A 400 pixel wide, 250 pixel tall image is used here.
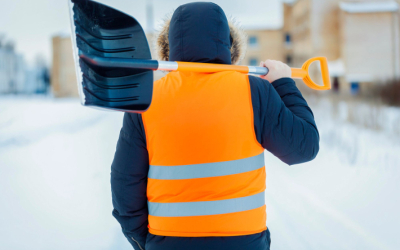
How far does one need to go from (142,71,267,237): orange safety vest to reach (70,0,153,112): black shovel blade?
0.43ft

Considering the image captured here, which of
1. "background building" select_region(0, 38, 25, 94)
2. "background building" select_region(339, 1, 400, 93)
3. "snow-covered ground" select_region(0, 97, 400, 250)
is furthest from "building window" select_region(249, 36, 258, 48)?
"background building" select_region(0, 38, 25, 94)

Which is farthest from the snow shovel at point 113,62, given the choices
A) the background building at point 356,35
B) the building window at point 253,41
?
the building window at point 253,41

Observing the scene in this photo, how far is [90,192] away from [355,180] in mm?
3425

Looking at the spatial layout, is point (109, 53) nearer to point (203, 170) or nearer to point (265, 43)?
point (203, 170)

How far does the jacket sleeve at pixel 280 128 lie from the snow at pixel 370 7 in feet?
97.6

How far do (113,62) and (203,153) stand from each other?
509 mm

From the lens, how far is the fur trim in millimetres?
1362

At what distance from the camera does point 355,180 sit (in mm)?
4074

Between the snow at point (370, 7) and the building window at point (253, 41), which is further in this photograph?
the building window at point (253, 41)

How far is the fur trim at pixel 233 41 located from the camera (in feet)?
4.47

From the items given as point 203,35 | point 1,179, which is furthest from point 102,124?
point 203,35

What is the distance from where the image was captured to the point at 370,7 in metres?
26.8

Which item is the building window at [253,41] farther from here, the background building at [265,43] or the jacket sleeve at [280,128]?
the jacket sleeve at [280,128]

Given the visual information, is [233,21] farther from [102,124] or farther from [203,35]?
[102,124]
